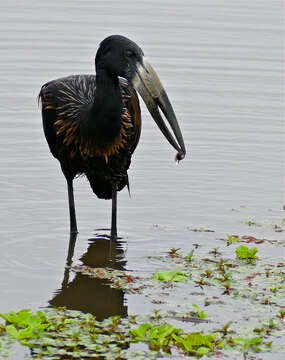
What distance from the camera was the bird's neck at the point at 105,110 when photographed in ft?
22.0

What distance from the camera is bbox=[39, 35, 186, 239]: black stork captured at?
6590mm

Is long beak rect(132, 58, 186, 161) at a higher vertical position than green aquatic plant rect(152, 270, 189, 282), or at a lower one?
higher

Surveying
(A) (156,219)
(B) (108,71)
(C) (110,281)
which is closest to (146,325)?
(C) (110,281)

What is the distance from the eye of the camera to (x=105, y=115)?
22.1 ft

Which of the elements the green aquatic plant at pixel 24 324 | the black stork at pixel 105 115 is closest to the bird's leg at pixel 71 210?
the black stork at pixel 105 115

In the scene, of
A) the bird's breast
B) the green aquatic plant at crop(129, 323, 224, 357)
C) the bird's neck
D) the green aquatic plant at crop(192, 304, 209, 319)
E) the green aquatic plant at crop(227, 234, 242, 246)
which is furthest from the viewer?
the green aquatic plant at crop(227, 234, 242, 246)

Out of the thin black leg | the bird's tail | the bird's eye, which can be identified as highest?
the bird's eye

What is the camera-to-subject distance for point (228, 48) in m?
15.7

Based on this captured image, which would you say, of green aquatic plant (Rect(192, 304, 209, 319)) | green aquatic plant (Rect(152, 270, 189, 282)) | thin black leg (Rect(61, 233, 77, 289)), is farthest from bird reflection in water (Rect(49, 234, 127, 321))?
green aquatic plant (Rect(192, 304, 209, 319))

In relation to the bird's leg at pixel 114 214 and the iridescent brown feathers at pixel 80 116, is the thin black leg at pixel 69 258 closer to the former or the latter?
the bird's leg at pixel 114 214

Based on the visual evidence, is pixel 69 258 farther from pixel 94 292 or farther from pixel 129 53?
pixel 129 53

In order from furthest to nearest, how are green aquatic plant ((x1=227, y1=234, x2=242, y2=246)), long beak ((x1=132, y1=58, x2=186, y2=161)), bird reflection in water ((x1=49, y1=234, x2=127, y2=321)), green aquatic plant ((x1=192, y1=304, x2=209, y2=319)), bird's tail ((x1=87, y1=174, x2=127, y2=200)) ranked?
green aquatic plant ((x1=227, y1=234, x2=242, y2=246)), bird's tail ((x1=87, y1=174, x2=127, y2=200)), long beak ((x1=132, y1=58, x2=186, y2=161)), bird reflection in water ((x1=49, y1=234, x2=127, y2=321)), green aquatic plant ((x1=192, y1=304, x2=209, y2=319))

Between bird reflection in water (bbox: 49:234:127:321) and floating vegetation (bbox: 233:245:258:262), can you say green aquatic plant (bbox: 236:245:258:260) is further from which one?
bird reflection in water (bbox: 49:234:127:321)

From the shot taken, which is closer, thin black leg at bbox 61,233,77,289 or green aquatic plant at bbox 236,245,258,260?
thin black leg at bbox 61,233,77,289
